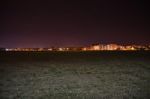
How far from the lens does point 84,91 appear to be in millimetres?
19703

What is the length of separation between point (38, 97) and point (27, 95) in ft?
4.05

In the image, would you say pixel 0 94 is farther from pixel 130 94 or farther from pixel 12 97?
pixel 130 94

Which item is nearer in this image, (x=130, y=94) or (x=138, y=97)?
(x=138, y=97)

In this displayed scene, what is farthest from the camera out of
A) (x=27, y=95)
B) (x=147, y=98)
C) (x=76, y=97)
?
(x=27, y=95)

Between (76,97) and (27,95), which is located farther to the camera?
(27,95)

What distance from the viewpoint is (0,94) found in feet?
62.0

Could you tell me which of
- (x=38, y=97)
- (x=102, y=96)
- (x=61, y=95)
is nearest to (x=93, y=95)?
(x=102, y=96)

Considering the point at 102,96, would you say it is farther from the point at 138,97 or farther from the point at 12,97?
the point at 12,97

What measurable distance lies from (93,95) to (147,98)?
11.7ft

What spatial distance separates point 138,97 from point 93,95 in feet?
9.62

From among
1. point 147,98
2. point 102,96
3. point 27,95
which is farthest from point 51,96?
point 147,98

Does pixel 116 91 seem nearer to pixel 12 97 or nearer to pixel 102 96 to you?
pixel 102 96

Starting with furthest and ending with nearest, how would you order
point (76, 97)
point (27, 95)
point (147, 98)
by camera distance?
point (27, 95) → point (76, 97) → point (147, 98)

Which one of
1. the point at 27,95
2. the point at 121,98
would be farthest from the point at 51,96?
the point at 121,98
